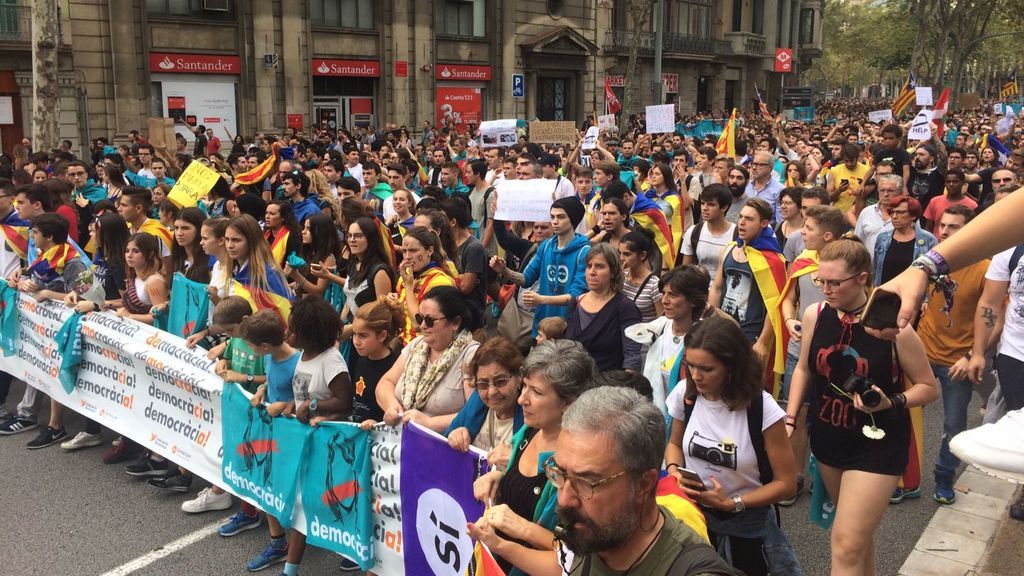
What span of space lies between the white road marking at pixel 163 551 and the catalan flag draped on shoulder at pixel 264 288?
1.54 m

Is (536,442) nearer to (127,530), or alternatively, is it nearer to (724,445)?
(724,445)

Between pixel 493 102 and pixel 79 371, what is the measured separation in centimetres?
3020

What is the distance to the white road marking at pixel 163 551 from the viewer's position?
201 inches

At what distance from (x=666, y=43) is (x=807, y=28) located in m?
25.7

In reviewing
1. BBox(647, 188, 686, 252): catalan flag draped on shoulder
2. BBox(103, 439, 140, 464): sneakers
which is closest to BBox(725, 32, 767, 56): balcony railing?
BBox(647, 188, 686, 252): catalan flag draped on shoulder

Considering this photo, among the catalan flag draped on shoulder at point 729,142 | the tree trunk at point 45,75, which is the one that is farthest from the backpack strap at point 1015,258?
the tree trunk at point 45,75

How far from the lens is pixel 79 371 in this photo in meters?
6.98

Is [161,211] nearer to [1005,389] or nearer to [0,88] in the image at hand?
[1005,389]

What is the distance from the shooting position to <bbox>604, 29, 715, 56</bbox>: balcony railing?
141 feet

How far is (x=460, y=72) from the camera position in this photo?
3425 centimetres

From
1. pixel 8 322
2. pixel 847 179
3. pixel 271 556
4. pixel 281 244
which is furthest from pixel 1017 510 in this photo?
pixel 8 322

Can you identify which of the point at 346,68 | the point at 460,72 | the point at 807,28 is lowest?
the point at 346,68

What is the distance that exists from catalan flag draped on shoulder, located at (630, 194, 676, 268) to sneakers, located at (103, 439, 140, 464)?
16.1ft

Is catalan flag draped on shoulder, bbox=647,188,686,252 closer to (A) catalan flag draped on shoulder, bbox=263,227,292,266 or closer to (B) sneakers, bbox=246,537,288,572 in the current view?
(A) catalan flag draped on shoulder, bbox=263,227,292,266
